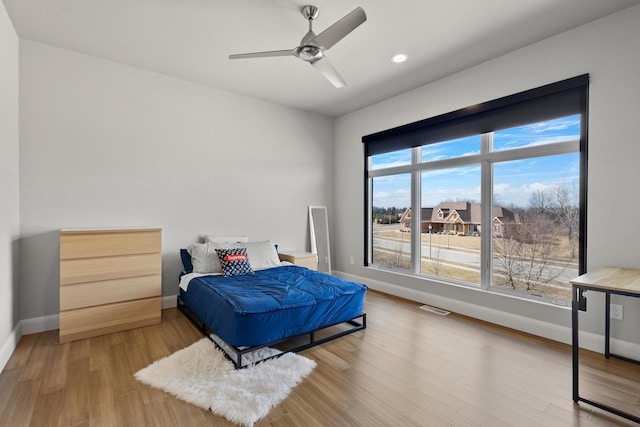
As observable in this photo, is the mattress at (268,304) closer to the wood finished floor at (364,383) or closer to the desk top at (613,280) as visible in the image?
the wood finished floor at (364,383)

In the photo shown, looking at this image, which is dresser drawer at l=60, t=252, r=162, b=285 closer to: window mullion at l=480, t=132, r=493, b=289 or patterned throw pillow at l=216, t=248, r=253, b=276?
patterned throw pillow at l=216, t=248, r=253, b=276

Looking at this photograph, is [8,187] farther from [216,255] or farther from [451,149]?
[451,149]

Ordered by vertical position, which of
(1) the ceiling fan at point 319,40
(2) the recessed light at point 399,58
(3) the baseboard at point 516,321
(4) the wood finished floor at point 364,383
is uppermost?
(2) the recessed light at point 399,58

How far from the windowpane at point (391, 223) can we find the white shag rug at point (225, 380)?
96.3 inches

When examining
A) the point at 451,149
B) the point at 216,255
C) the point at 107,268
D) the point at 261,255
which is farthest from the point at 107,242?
the point at 451,149

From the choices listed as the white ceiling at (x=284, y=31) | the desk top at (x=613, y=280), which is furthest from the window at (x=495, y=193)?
the white ceiling at (x=284, y=31)

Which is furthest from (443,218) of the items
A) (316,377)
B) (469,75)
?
(316,377)

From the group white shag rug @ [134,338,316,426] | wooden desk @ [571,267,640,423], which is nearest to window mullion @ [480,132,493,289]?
wooden desk @ [571,267,640,423]

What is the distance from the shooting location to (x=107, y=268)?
2855mm

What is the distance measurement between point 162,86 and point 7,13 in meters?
1.32

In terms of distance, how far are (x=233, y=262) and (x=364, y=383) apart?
1.96 m

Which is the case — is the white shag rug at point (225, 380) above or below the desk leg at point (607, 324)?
below

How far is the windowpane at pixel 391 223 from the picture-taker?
4273 mm

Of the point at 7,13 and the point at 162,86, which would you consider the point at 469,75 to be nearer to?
the point at 162,86
